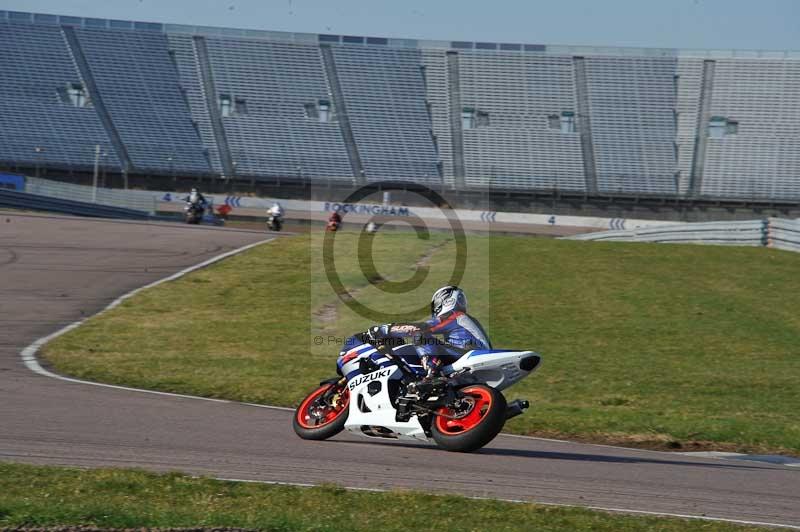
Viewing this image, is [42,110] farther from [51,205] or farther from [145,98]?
[51,205]

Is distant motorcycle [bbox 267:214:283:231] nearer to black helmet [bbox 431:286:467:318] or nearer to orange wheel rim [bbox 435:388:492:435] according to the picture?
black helmet [bbox 431:286:467:318]

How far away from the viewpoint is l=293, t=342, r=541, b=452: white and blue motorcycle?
8648 millimetres

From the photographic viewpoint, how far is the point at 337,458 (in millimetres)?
8438

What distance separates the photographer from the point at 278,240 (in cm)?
2814

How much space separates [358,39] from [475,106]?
915cm

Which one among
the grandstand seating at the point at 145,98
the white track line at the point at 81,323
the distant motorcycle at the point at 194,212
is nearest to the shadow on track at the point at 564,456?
the white track line at the point at 81,323

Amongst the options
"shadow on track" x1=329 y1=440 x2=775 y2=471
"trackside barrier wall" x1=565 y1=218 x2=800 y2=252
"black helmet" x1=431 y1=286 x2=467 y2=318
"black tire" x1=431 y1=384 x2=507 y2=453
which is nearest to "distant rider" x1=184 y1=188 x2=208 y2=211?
"trackside barrier wall" x1=565 y1=218 x2=800 y2=252

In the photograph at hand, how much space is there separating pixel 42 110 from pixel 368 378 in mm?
53208

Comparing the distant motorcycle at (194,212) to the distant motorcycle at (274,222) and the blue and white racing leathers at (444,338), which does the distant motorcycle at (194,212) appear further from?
the blue and white racing leathers at (444,338)

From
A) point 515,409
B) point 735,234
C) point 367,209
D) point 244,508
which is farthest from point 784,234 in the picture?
point 367,209

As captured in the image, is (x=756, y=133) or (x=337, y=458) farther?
(x=756, y=133)

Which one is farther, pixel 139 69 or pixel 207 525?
pixel 139 69

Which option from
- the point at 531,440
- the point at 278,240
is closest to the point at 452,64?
the point at 278,240

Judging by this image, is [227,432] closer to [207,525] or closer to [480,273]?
[207,525]
